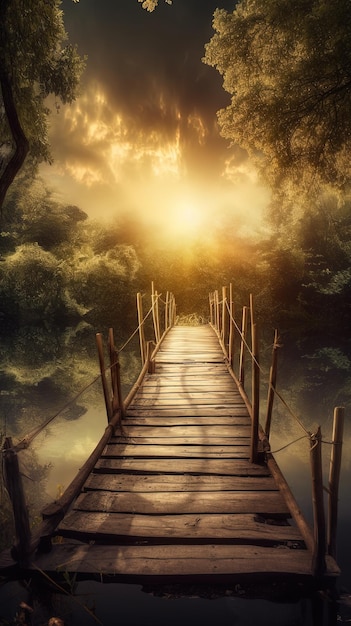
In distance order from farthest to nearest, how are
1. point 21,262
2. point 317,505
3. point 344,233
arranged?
point 344,233, point 21,262, point 317,505

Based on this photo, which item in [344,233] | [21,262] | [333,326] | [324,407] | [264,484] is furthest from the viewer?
[344,233]

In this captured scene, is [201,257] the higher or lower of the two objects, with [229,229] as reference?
lower

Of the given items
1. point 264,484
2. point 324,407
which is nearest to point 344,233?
point 324,407

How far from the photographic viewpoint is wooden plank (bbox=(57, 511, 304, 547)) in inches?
121

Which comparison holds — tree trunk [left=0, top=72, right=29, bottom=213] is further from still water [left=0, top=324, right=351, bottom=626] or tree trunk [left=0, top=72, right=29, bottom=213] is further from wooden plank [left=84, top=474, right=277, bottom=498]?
wooden plank [left=84, top=474, right=277, bottom=498]

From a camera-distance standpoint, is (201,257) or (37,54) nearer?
(37,54)

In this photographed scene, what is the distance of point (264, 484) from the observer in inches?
154

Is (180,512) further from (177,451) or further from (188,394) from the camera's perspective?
(188,394)

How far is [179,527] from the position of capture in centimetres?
320

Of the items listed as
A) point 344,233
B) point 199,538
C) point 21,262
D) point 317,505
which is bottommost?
point 199,538

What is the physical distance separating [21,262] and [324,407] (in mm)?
21261

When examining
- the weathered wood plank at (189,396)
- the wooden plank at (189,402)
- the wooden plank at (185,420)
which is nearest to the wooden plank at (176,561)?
the wooden plank at (185,420)

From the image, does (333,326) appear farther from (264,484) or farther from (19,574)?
(19,574)

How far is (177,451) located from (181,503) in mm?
1087
